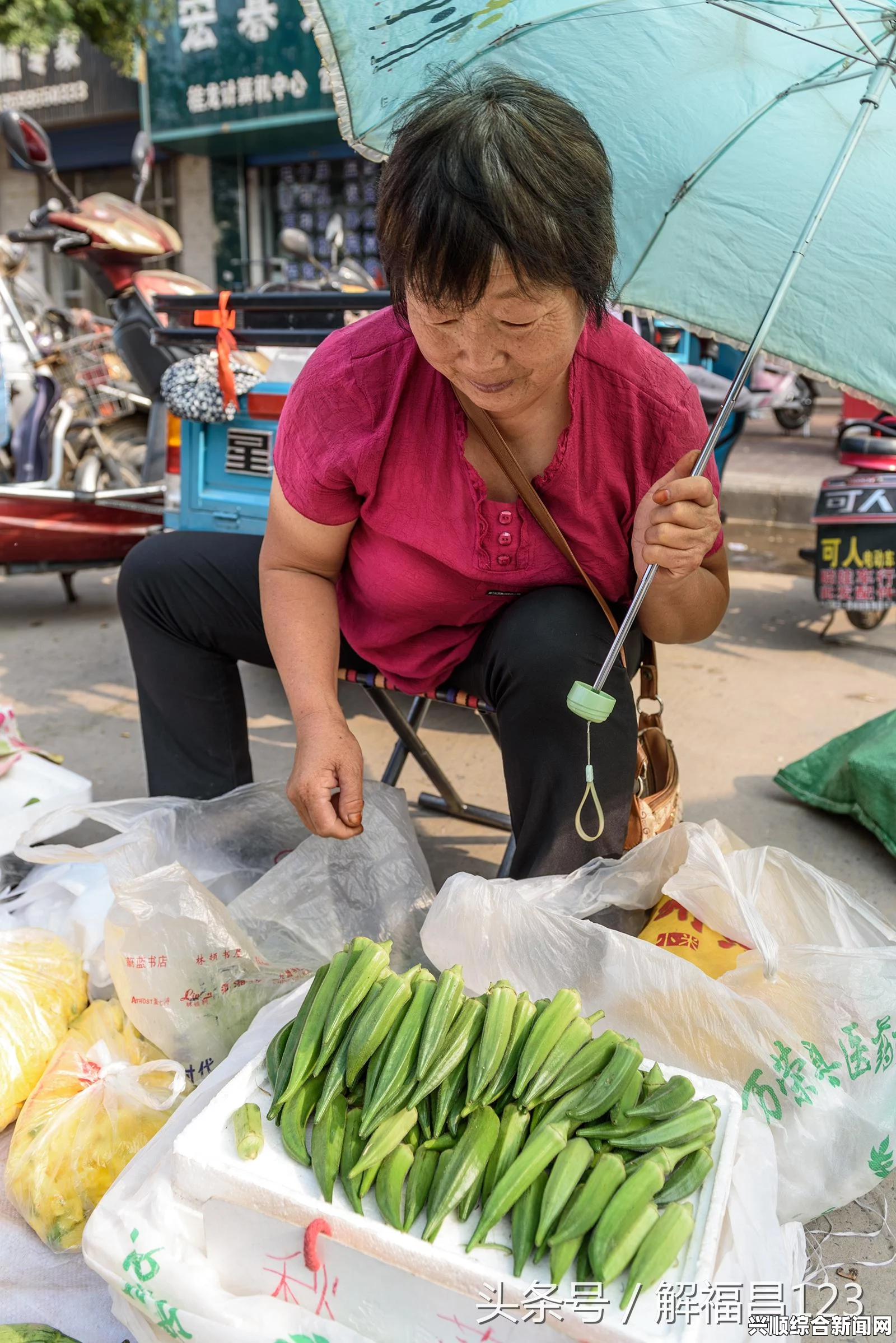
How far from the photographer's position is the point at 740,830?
104 inches

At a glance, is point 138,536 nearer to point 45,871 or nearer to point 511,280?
point 45,871

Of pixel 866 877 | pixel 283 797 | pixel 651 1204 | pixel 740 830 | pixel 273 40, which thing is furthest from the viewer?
pixel 273 40

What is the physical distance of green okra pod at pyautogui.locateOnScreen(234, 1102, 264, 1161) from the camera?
1062 millimetres

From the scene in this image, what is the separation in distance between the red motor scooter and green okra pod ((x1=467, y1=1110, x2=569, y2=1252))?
3.41 meters

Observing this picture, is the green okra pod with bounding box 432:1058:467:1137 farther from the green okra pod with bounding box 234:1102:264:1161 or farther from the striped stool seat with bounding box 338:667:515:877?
the striped stool seat with bounding box 338:667:515:877

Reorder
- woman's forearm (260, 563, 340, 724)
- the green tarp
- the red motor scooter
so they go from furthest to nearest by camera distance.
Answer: the red motor scooter < the green tarp < woman's forearm (260, 563, 340, 724)

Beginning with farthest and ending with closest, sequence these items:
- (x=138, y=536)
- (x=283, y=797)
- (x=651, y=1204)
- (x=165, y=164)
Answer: (x=165, y=164), (x=138, y=536), (x=283, y=797), (x=651, y=1204)

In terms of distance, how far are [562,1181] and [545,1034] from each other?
178mm

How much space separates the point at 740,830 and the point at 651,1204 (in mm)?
1744

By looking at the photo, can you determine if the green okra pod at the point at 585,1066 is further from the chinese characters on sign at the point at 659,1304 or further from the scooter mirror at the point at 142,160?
the scooter mirror at the point at 142,160

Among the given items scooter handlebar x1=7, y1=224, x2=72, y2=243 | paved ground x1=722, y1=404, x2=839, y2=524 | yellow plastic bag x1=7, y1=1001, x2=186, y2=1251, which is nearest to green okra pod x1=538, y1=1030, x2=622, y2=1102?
yellow plastic bag x1=7, y1=1001, x2=186, y2=1251

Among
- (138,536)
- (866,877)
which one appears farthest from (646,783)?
(138,536)

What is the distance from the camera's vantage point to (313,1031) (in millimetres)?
1191

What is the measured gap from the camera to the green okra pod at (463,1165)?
1.01 metres
